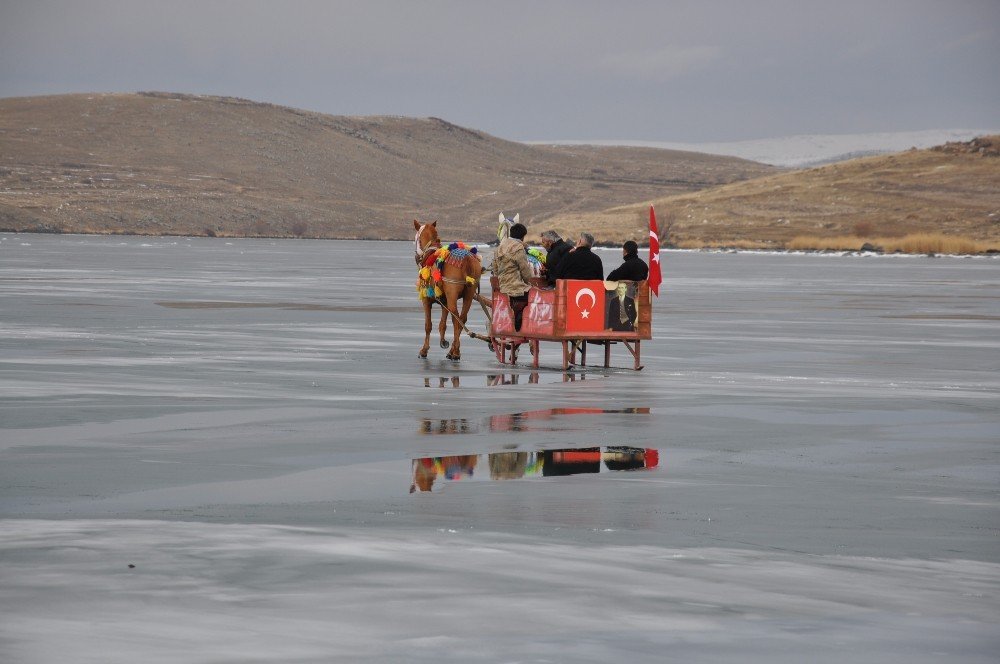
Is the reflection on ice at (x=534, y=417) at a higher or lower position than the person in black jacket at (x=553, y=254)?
lower

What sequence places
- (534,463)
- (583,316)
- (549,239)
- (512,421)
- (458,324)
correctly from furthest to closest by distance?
1. (549,239)
2. (458,324)
3. (583,316)
4. (512,421)
5. (534,463)

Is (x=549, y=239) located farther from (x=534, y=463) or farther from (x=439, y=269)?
(x=534, y=463)

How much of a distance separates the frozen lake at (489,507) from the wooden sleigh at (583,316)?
600mm

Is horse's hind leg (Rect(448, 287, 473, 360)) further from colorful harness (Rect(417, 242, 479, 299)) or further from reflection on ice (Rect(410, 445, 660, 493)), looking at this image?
reflection on ice (Rect(410, 445, 660, 493))

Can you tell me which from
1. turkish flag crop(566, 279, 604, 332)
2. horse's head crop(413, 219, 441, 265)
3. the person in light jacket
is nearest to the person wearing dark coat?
turkish flag crop(566, 279, 604, 332)

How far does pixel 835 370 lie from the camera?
21156 mm

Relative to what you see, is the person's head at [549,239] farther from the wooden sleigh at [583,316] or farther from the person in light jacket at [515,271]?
the wooden sleigh at [583,316]

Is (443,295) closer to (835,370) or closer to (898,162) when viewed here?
(835,370)

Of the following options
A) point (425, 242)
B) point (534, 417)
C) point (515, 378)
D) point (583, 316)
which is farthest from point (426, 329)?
point (534, 417)

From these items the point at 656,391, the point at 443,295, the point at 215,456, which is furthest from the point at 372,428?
the point at 443,295

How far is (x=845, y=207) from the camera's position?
5625 inches

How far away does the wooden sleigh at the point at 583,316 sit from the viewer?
21297 mm

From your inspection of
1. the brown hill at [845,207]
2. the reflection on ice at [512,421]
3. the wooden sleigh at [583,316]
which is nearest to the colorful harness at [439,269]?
the wooden sleigh at [583,316]

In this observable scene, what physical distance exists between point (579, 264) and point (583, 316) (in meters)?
0.66
